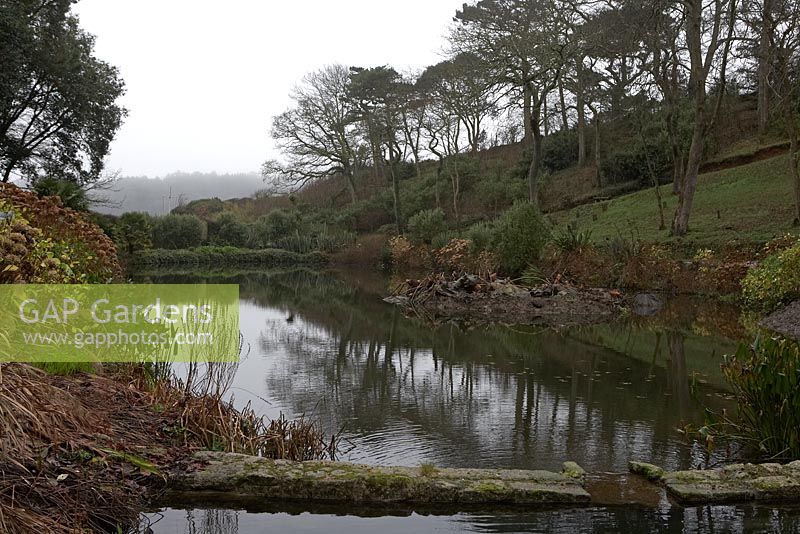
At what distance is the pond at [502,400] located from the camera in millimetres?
3668

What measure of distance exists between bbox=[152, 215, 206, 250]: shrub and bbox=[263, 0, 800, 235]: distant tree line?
668 cm

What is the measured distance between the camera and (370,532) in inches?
139

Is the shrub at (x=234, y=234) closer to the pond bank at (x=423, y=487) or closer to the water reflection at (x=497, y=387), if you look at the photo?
the water reflection at (x=497, y=387)

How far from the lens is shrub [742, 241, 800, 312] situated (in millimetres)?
11641

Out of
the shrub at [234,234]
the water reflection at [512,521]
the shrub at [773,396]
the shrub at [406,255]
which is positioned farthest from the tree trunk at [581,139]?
the water reflection at [512,521]

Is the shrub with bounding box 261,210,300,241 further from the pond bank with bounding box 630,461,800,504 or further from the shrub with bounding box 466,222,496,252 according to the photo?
the pond bank with bounding box 630,461,800,504

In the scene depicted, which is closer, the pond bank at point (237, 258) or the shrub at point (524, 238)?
the shrub at point (524, 238)

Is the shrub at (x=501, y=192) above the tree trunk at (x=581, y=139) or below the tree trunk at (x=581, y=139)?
below

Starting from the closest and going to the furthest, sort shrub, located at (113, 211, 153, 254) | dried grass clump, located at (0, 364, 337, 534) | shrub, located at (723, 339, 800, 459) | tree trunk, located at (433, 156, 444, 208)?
dried grass clump, located at (0, 364, 337, 534)
shrub, located at (723, 339, 800, 459)
shrub, located at (113, 211, 153, 254)
tree trunk, located at (433, 156, 444, 208)

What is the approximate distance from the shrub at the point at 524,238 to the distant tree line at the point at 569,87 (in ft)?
15.1

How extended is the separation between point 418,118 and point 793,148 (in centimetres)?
2041

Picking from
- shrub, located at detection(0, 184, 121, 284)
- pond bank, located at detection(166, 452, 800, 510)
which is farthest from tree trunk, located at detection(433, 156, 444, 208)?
pond bank, located at detection(166, 452, 800, 510)

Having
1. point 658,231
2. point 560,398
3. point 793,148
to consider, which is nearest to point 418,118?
point 658,231

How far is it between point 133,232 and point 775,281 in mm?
29162
